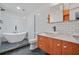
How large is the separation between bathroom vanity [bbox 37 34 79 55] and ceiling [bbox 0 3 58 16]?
0.45 m

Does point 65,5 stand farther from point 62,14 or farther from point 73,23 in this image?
point 73,23

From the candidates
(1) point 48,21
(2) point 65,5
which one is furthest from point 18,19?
(2) point 65,5

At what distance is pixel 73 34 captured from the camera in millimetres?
1850

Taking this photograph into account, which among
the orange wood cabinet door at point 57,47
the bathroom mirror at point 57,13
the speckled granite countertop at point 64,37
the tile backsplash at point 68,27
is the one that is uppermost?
the bathroom mirror at point 57,13

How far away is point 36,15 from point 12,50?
2.34 ft

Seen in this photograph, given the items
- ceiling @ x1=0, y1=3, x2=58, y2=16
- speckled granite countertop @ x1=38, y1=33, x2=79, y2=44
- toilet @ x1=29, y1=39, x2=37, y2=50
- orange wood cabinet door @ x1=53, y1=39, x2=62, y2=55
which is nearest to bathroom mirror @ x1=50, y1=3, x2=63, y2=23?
ceiling @ x1=0, y1=3, x2=58, y2=16

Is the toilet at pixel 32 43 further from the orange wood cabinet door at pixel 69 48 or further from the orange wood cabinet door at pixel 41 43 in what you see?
the orange wood cabinet door at pixel 69 48

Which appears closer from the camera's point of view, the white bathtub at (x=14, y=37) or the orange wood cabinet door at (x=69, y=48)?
the orange wood cabinet door at (x=69, y=48)

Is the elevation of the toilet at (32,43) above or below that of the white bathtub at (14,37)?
below

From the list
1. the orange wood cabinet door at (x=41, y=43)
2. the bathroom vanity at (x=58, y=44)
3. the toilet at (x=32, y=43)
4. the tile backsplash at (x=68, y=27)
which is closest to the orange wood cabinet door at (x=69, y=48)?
the bathroom vanity at (x=58, y=44)

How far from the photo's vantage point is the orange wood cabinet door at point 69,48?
176 centimetres

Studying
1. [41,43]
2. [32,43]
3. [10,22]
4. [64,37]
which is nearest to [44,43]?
[41,43]

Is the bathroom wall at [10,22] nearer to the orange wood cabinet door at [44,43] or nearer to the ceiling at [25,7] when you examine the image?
the ceiling at [25,7]

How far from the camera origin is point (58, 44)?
190 centimetres
